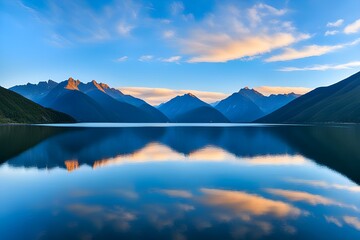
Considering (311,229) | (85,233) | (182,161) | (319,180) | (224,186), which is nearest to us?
(85,233)

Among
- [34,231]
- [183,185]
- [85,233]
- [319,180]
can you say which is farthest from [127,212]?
[319,180]

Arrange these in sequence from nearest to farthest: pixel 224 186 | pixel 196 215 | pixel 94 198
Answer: pixel 196 215
pixel 94 198
pixel 224 186

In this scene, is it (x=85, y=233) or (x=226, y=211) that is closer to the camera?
(x=85, y=233)

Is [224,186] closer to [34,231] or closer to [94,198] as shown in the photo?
[94,198]

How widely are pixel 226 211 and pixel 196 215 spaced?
2.87 metres

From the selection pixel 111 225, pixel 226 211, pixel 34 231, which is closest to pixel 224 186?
pixel 226 211

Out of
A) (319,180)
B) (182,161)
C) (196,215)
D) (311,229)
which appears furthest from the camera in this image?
(182,161)

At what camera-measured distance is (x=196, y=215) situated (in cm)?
2378

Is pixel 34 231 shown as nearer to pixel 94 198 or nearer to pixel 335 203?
pixel 94 198

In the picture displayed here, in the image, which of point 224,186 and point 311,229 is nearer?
point 311,229

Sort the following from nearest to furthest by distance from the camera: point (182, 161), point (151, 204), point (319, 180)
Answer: point (151, 204)
point (319, 180)
point (182, 161)

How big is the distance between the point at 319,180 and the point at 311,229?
70.8ft

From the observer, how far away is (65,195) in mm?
30422

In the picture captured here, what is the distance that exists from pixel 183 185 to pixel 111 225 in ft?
54.0
